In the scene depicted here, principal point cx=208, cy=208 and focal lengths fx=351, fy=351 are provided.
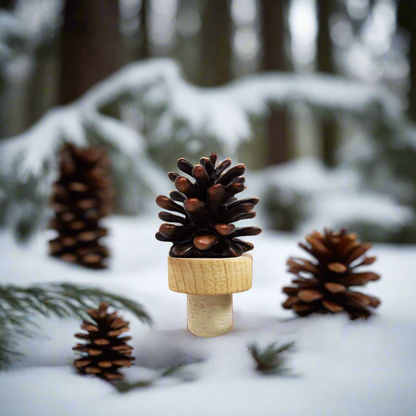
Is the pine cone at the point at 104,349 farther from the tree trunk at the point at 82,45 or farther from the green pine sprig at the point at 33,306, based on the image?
the tree trunk at the point at 82,45

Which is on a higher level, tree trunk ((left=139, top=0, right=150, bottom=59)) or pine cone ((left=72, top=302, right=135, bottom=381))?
tree trunk ((left=139, top=0, right=150, bottom=59))

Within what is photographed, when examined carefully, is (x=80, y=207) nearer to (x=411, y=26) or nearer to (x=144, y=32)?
(x=411, y=26)

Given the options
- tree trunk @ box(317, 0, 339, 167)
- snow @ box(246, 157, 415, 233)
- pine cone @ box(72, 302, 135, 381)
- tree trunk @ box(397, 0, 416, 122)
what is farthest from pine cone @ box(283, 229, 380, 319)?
tree trunk @ box(317, 0, 339, 167)

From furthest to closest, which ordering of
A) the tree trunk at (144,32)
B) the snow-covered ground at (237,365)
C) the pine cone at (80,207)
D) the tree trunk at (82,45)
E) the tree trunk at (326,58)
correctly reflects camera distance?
the tree trunk at (144,32) → the tree trunk at (326,58) → the tree trunk at (82,45) → the pine cone at (80,207) → the snow-covered ground at (237,365)

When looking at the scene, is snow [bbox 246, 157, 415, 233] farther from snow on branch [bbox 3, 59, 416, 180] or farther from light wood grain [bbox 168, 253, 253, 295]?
light wood grain [bbox 168, 253, 253, 295]

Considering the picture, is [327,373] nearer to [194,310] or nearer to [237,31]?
[194,310]

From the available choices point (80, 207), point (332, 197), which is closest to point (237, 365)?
point (80, 207)

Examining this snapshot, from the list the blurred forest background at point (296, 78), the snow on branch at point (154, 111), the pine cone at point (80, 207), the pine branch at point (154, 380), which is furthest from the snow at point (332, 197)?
the pine branch at point (154, 380)
